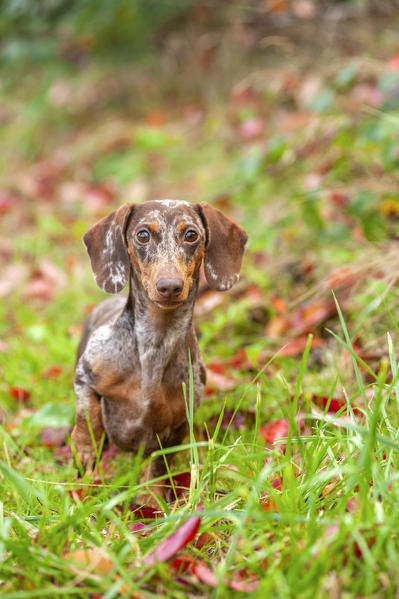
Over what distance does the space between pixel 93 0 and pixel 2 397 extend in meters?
5.48

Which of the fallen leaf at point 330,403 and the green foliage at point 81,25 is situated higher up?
the green foliage at point 81,25

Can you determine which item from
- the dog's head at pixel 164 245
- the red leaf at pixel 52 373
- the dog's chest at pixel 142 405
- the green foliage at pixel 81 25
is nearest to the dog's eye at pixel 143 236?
the dog's head at pixel 164 245

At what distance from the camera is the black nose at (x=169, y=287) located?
101 inches

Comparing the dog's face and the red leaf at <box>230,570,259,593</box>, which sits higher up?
the dog's face

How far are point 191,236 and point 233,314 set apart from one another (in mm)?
1667

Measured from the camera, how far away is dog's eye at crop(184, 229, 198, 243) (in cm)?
285

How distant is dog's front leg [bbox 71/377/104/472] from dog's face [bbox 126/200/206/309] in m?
0.57

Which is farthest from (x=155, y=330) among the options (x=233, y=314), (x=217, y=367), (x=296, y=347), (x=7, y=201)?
(x=7, y=201)

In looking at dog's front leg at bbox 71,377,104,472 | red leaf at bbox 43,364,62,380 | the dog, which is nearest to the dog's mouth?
the dog

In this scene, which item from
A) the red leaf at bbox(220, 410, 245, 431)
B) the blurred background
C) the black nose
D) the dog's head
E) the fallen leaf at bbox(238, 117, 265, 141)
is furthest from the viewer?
the fallen leaf at bbox(238, 117, 265, 141)

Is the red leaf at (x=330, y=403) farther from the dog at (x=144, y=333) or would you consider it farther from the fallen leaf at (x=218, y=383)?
the fallen leaf at (x=218, y=383)

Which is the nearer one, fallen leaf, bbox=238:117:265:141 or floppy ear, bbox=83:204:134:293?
floppy ear, bbox=83:204:134:293

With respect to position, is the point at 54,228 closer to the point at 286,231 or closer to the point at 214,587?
the point at 286,231

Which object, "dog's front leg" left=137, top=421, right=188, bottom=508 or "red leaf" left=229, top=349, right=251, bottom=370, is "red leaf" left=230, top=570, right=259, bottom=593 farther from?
"red leaf" left=229, top=349, right=251, bottom=370
